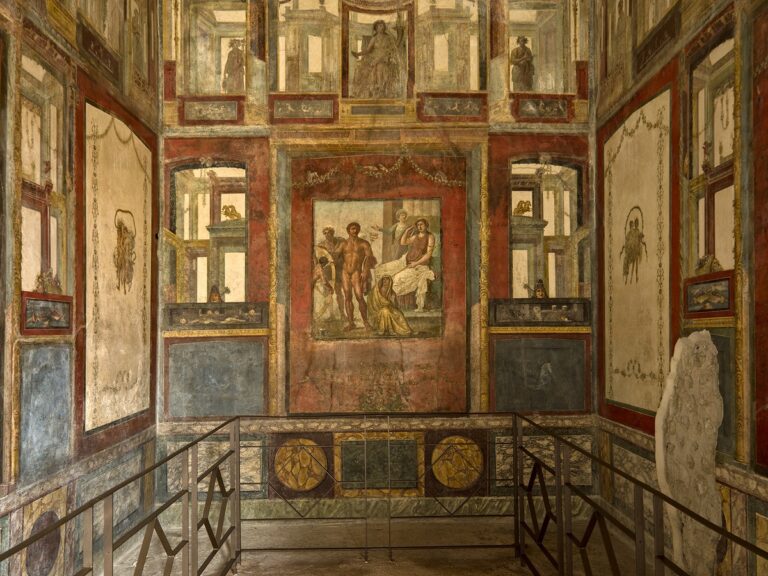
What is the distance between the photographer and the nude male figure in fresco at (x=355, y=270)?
24.5ft

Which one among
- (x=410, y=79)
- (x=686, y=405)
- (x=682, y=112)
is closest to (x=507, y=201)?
(x=410, y=79)

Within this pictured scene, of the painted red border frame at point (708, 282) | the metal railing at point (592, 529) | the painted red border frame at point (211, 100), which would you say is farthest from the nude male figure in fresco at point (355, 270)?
the painted red border frame at point (708, 282)

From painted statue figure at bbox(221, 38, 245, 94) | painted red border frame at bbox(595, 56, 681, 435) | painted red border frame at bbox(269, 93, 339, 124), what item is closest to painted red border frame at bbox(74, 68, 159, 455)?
painted statue figure at bbox(221, 38, 245, 94)

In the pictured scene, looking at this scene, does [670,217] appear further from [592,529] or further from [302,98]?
[302,98]

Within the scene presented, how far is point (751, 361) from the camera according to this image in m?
4.41

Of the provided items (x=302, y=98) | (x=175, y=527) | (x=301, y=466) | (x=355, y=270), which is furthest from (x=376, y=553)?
(x=302, y=98)

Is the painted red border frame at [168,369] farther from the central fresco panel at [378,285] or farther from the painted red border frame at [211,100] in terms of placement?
the painted red border frame at [211,100]

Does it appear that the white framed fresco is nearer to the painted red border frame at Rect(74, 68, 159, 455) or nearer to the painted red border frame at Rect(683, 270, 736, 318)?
the painted red border frame at Rect(683, 270, 736, 318)

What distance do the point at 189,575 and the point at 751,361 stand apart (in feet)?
14.5

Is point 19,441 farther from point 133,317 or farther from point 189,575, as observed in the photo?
point 133,317

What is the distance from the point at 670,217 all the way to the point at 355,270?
3.50m

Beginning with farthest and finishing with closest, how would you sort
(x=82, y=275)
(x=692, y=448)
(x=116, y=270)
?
(x=116, y=270)
(x=82, y=275)
(x=692, y=448)

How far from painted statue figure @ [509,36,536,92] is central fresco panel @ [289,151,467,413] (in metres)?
1.21

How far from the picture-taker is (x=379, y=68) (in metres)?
7.63
